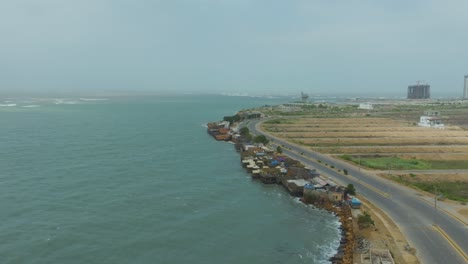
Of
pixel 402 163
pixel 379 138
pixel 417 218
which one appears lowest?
pixel 417 218

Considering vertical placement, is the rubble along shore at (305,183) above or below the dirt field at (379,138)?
below

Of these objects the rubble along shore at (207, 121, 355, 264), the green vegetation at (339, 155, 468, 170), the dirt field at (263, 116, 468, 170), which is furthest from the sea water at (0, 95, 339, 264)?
the dirt field at (263, 116, 468, 170)

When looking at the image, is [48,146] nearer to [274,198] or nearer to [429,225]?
[274,198]

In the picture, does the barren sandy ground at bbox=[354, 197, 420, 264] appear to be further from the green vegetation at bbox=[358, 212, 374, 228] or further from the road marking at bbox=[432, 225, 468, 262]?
the road marking at bbox=[432, 225, 468, 262]

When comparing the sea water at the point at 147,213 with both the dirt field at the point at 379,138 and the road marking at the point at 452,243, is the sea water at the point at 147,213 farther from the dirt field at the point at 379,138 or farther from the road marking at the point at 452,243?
the dirt field at the point at 379,138

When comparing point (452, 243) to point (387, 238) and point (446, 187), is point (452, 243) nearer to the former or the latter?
point (387, 238)

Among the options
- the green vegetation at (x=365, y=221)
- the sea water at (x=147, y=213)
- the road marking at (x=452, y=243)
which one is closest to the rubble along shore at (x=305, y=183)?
the green vegetation at (x=365, y=221)

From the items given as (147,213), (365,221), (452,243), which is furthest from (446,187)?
(147,213)
